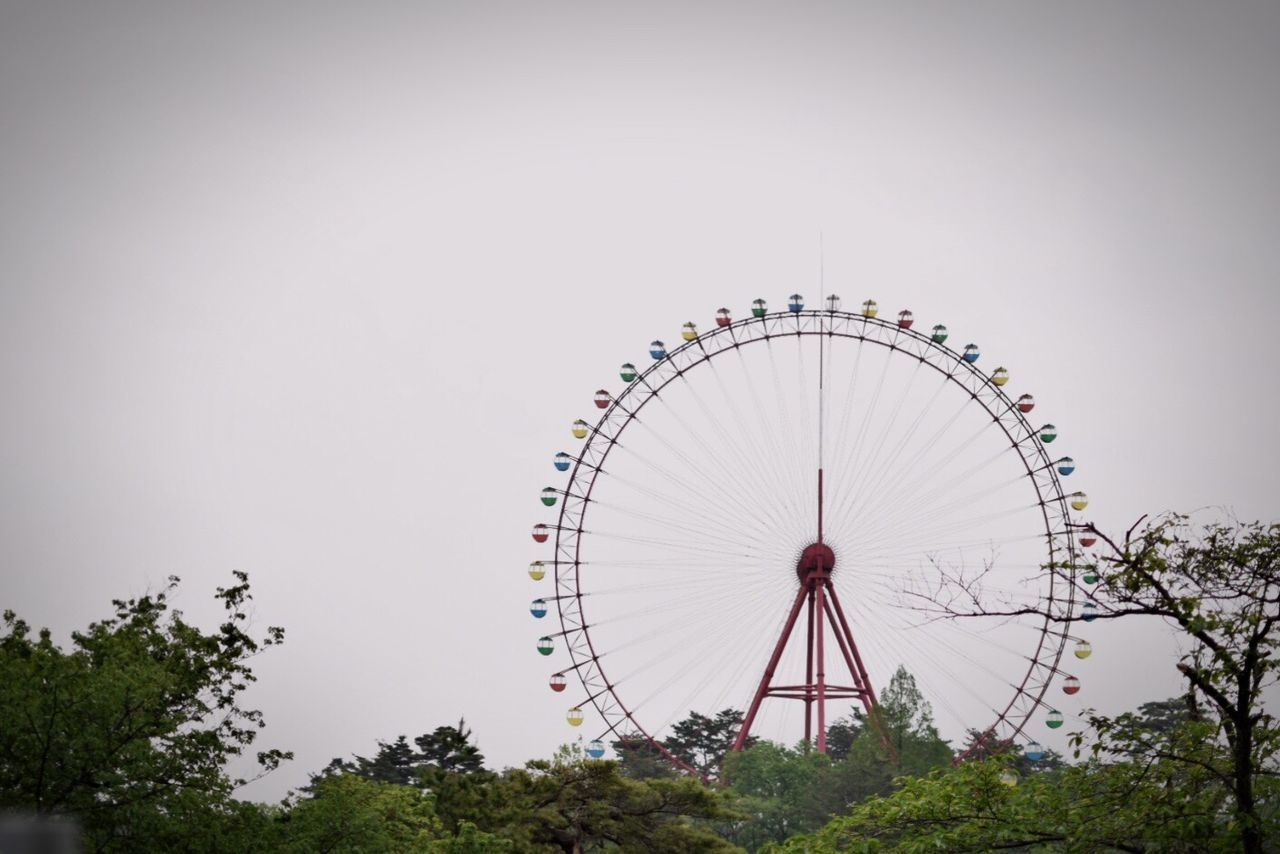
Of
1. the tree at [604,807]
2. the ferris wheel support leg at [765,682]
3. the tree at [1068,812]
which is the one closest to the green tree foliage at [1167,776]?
the tree at [1068,812]

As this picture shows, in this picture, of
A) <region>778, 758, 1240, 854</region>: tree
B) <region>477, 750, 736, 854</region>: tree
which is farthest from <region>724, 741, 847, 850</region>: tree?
<region>778, 758, 1240, 854</region>: tree

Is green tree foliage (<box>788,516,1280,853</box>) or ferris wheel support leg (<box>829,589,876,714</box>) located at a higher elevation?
ferris wheel support leg (<box>829,589,876,714</box>)

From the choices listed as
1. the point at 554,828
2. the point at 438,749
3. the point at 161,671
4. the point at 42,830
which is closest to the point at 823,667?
the point at 554,828

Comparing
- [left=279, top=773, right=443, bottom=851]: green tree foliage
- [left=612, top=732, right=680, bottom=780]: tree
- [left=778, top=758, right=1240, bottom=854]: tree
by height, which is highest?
[left=612, top=732, right=680, bottom=780]: tree

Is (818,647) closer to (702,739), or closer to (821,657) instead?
(821,657)

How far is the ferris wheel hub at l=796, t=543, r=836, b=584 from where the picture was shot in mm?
37375

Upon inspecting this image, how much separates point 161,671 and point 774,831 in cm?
2989

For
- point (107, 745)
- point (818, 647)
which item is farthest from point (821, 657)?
point (107, 745)

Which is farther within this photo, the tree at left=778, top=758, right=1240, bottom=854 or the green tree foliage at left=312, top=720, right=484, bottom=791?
the green tree foliage at left=312, top=720, right=484, bottom=791

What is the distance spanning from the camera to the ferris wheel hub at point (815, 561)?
37.4m

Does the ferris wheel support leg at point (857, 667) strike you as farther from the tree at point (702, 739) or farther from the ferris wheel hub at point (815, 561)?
the tree at point (702, 739)

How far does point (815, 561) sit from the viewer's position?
123 ft

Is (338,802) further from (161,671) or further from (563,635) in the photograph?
(563,635)

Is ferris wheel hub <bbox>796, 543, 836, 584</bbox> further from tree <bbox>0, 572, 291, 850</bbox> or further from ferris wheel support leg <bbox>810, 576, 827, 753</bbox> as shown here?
tree <bbox>0, 572, 291, 850</bbox>
